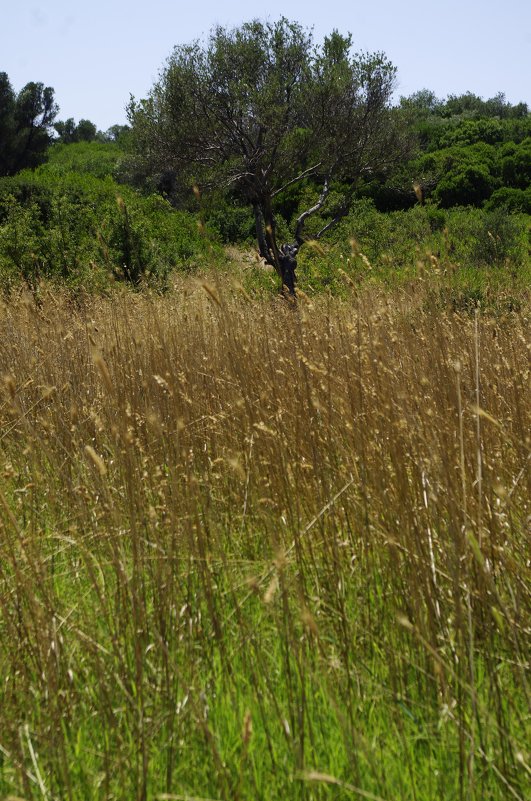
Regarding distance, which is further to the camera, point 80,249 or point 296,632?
point 80,249

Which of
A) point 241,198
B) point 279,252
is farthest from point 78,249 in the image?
point 241,198

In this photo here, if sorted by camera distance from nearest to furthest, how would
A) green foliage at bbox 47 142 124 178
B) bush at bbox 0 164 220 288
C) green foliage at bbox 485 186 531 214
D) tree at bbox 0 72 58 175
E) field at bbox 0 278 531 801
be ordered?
field at bbox 0 278 531 801
bush at bbox 0 164 220 288
green foliage at bbox 485 186 531 214
green foliage at bbox 47 142 124 178
tree at bbox 0 72 58 175

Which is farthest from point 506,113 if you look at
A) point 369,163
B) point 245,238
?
point 369,163

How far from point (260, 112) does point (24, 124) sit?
24.8 meters

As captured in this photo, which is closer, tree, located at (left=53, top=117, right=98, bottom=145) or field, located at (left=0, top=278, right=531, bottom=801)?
field, located at (left=0, top=278, right=531, bottom=801)

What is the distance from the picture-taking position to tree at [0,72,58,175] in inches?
1244

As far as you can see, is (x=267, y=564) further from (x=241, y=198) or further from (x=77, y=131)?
(x=77, y=131)

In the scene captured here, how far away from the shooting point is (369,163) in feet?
41.4

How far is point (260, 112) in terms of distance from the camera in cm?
1112

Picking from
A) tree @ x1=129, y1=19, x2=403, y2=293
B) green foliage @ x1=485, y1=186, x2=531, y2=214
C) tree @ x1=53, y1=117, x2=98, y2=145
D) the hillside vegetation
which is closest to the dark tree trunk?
tree @ x1=129, y1=19, x2=403, y2=293

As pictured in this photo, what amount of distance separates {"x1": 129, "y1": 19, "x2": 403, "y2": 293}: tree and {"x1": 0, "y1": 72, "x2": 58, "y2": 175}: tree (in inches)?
849

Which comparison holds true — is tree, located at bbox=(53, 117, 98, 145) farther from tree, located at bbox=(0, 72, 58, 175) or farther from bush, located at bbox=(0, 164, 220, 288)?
bush, located at bbox=(0, 164, 220, 288)

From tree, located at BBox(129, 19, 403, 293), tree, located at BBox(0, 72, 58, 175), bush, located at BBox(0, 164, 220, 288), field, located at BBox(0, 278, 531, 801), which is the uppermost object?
tree, located at BBox(0, 72, 58, 175)

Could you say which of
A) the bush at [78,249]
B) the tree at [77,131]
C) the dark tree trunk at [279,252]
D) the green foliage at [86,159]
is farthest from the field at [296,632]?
the tree at [77,131]
